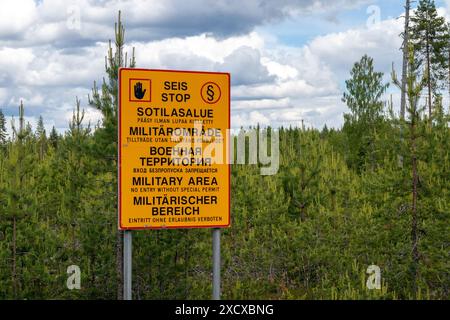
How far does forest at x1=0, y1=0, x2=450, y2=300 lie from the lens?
875 cm

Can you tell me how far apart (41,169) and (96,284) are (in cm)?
717

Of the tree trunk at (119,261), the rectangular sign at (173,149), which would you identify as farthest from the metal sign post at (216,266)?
the tree trunk at (119,261)

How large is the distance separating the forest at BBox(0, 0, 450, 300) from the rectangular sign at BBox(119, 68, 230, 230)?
2374 mm

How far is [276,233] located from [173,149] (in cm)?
609

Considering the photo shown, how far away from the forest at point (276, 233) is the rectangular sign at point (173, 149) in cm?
237

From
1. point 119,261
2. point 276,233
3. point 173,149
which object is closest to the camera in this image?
point 173,149

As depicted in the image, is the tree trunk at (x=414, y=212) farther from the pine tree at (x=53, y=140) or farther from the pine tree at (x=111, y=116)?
the pine tree at (x=53, y=140)

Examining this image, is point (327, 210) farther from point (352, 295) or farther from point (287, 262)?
point (352, 295)

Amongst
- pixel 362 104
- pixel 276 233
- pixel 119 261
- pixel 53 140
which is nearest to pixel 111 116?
pixel 119 261

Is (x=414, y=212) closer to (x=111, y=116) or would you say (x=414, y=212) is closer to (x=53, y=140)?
(x=111, y=116)

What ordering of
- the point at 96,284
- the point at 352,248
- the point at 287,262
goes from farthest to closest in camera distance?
the point at 287,262 < the point at 352,248 < the point at 96,284

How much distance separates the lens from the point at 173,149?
20.4 feet
